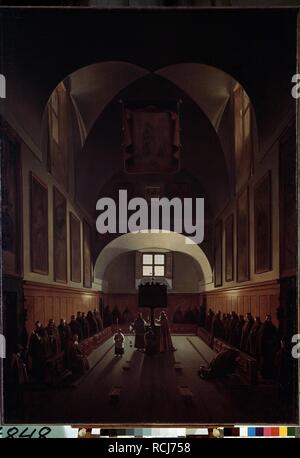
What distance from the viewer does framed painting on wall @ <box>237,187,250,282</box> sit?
4.32 metres

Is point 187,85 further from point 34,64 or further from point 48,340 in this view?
point 48,340

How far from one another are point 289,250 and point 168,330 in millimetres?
1297

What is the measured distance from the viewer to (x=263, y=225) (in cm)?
427

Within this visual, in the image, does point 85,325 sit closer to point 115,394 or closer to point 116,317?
point 116,317

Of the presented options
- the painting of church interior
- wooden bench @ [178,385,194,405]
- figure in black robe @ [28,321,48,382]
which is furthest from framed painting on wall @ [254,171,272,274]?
figure in black robe @ [28,321,48,382]

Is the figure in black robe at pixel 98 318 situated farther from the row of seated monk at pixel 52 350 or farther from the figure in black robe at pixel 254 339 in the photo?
the figure in black robe at pixel 254 339

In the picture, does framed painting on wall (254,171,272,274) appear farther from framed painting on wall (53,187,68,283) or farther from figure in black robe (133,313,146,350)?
framed painting on wall (53,187,68,283)

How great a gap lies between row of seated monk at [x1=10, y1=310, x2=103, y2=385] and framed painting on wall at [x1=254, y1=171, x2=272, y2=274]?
1.58 metres

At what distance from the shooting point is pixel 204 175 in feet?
14.3

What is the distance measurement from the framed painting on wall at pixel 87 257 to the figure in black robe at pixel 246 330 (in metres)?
1.46

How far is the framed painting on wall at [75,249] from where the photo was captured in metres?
4.35

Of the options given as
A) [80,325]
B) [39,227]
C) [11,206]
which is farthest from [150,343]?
[11,206]

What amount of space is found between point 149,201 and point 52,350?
1607 mm
